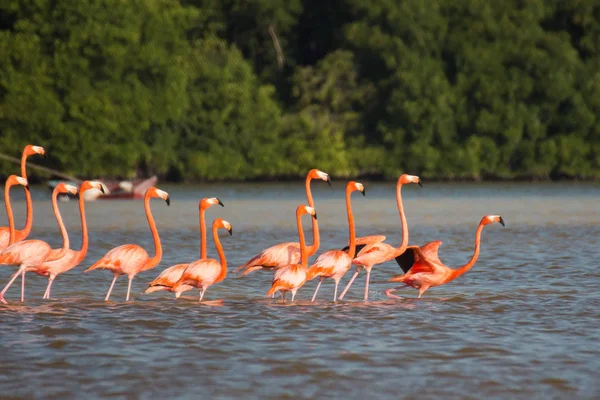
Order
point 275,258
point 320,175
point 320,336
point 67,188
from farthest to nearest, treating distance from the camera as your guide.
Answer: point 275,258 < point 320,175 < point 67,188 < point 320,336

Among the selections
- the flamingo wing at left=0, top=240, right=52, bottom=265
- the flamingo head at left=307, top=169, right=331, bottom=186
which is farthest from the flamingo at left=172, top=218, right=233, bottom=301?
the flamingo wing at left=0, top=240, right=52, bottom=265

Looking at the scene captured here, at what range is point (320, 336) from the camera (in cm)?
1127

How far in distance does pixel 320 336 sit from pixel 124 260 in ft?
10.3

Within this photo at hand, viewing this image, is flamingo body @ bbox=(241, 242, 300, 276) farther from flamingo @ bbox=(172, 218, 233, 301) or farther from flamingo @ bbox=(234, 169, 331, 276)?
flamingo @ bbox=(172, 218, 233, 301)

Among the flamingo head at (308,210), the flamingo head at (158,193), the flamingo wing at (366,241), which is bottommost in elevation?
the flamingo wing at (366,241)

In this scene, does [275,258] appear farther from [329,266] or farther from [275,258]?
[329,266]

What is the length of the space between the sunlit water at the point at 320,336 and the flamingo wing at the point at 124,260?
380 mm

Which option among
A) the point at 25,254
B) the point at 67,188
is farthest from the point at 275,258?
the point at 25,254

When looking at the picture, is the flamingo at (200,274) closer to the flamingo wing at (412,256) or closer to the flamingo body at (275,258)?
the flamingo body at (275,258)

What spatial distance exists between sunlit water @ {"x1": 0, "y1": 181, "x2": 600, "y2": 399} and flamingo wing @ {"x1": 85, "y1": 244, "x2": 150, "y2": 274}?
38 cm

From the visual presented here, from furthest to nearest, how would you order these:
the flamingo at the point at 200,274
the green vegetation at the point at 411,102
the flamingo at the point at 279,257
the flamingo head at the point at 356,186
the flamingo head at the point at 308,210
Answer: the green vegetation at the point at 411,102 → the flamingo at the point at 279,257 → the flamingo head at the point at 356,186 → the flamingo head at the point at 308,210 → the flamingo at the point at 200,274

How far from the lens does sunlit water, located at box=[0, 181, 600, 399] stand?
9070 mm

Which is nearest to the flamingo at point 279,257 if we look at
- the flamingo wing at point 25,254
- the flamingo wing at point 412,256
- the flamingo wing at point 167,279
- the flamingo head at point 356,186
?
the flamingo head at point 356,186

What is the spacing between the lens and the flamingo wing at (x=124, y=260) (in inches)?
535
